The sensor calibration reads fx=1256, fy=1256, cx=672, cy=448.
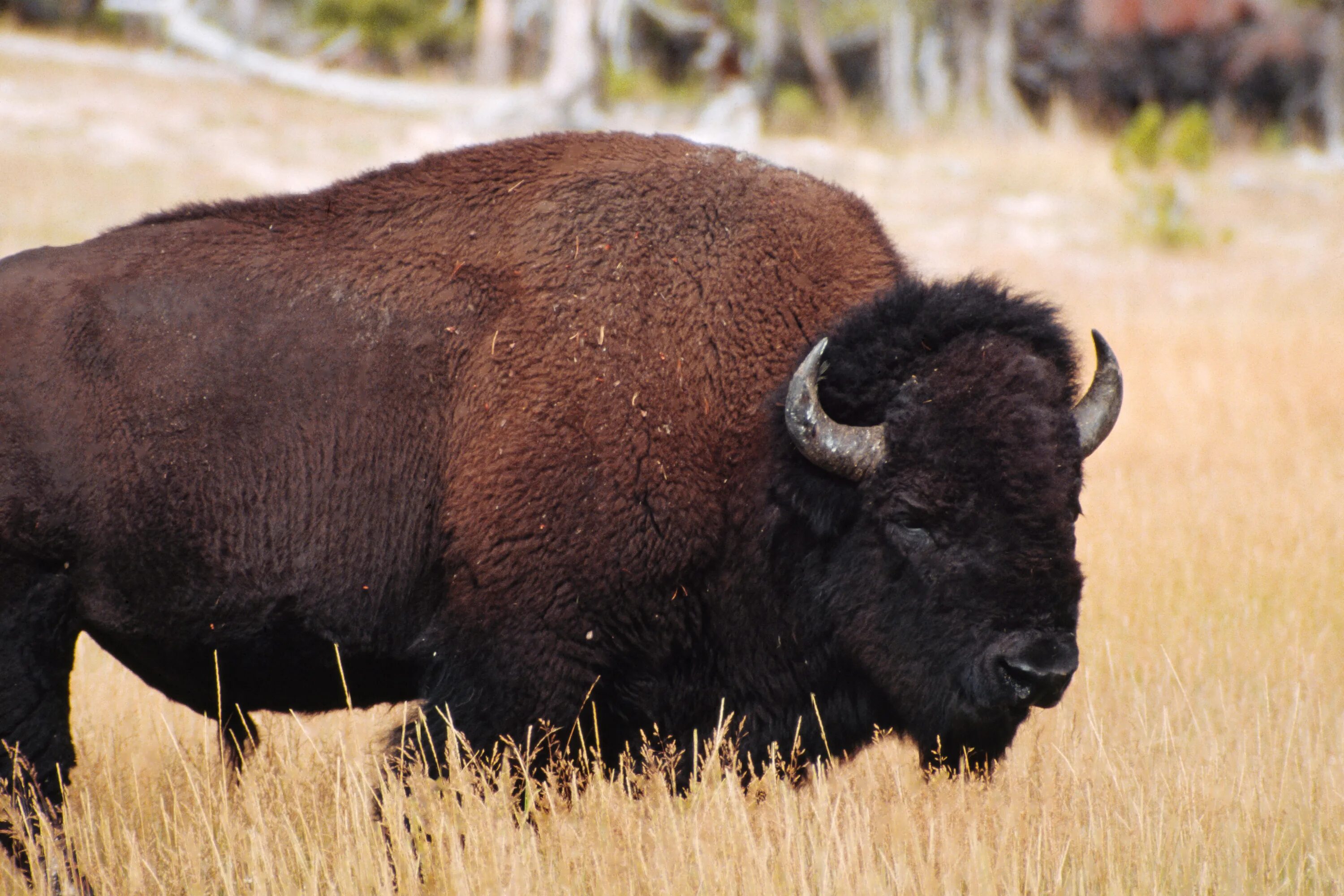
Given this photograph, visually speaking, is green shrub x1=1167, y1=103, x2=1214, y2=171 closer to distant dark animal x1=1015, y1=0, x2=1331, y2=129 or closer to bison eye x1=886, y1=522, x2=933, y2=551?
distant dark animal x1=1015, y1=0, x2=1331, y2=129

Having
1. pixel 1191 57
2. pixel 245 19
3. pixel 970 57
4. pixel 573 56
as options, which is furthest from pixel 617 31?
pixel 1191 57

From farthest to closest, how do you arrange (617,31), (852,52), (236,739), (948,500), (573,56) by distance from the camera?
(852,52)
(617,31)
(573,56)
(236,739)
(948,500)

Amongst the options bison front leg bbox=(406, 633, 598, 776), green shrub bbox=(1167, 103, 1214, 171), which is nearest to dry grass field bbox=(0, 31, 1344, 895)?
bison front leg bbox=(406, 633, 598, 776)

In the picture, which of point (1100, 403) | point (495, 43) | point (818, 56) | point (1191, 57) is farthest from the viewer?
point (1191, 57)

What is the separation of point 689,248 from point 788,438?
737 mm

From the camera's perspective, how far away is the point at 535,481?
3760mm

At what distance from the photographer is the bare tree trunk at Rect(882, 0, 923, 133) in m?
30.1

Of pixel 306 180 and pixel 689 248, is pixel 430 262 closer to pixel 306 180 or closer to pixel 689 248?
pixel 689 248

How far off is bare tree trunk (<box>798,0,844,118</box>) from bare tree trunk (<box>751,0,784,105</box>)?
86 centimetres

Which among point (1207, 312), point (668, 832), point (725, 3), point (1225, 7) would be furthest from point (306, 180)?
point (1225, 7)

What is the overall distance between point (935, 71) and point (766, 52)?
205 inches

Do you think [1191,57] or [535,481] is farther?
[1191,57]

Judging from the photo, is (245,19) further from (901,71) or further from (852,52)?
(852,52)

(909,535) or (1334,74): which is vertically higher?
(1334,74)
